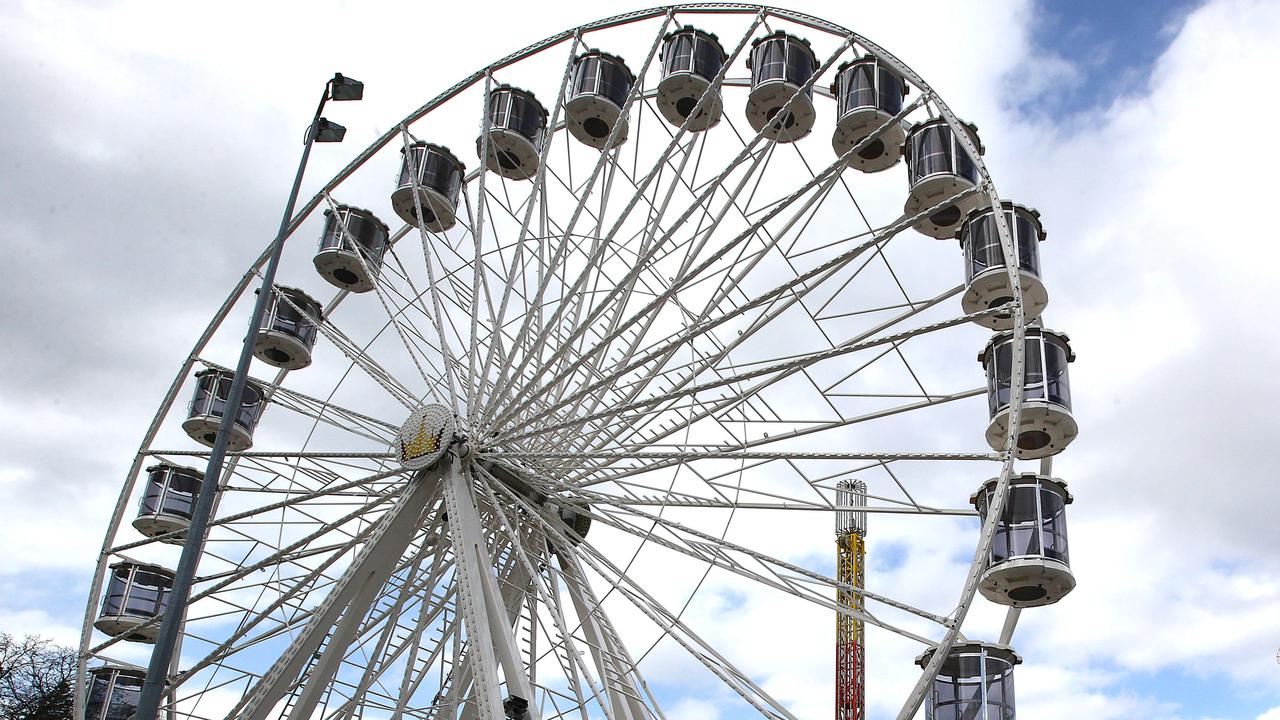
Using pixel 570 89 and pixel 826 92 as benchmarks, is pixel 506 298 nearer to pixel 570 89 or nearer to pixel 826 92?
pixel 570 89

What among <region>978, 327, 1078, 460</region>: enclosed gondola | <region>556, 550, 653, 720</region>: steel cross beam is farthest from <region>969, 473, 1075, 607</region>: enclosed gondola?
<region>556, 550, 653, 720</region>: steel cross beam

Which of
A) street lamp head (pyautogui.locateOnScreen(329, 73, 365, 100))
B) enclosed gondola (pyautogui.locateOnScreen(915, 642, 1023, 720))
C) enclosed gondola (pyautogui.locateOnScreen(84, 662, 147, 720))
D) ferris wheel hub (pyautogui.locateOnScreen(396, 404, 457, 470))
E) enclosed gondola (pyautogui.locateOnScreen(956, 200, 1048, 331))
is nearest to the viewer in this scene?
street lamp head (pyautogui.locateOnScreen(329, 73, 365, 100))

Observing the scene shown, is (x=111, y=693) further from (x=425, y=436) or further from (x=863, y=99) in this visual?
(x=863, y=99)

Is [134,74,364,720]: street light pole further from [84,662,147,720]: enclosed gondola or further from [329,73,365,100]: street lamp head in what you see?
[84,662,147,720]: enclosed gondola

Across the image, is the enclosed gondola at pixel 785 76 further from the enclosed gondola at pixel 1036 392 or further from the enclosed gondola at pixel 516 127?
the enclosed gondola at pixel 1036 392

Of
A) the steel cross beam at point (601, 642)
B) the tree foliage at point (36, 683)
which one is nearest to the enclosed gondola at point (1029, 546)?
the steel cross beam at point (601, 642)

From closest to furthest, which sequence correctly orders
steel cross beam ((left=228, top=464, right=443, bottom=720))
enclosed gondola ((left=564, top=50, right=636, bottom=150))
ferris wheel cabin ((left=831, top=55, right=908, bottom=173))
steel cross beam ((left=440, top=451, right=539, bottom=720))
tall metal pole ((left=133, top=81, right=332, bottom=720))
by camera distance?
tall metal pole ((left=133, top=81, right=332, bottom=720))
steel cross beam ((left=440, top=451, right=539, bottom=720))
steel cross beam ((left=228, top=464, right=443, bottom=720))
ferris wheel cabin ((left=831, top=55, right=908, bottom=173))
enclosed gondola ((left=564, top=50, right=636, bottom=150))

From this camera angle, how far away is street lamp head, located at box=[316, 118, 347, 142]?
428 inches

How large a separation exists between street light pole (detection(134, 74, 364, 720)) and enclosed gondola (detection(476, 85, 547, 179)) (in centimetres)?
612

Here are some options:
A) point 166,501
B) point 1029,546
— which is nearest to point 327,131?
point 1029,546

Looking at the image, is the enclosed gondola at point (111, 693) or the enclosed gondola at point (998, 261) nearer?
the enclosed gondola at point (998, 261)

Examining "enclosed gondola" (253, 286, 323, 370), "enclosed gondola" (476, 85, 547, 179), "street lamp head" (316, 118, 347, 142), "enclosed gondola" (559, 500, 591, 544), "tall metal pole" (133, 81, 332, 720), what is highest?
"enclosed gondola" (476, 85, 547, 179)

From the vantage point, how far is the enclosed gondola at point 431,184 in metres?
17.1

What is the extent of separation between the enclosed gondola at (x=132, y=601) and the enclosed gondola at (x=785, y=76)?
10.4 m
